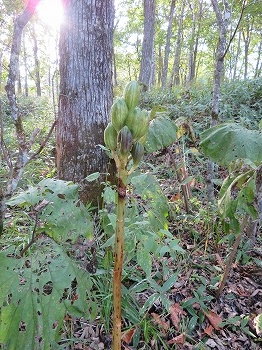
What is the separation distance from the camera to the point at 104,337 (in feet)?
5.12

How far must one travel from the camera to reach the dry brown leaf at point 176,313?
5.57 feet

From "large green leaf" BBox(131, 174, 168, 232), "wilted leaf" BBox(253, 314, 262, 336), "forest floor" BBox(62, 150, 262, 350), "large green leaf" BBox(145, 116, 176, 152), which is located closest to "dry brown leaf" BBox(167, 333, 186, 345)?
"forest floor" BBox(62, 150, 262, 350)

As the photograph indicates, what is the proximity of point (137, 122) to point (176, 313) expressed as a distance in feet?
4.99

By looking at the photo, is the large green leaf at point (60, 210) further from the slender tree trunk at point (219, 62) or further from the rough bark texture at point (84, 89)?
the slender tree trunk at point (219, 62)

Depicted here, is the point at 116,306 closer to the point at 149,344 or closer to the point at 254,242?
the point at 149,344

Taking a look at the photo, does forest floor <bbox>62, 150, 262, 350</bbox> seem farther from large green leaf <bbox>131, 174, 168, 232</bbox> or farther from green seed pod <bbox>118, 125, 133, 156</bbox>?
green seed pod <bbox>118, 125, 133, 156</bbox>

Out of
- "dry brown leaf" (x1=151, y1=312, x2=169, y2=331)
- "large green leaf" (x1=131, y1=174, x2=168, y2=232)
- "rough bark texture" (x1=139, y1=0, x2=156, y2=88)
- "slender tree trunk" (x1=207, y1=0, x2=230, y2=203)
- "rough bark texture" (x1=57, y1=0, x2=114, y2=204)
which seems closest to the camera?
"large green leaf" (x1=131, y1=174, x2=168, y2=232)

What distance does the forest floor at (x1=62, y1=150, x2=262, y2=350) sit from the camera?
1.59 m

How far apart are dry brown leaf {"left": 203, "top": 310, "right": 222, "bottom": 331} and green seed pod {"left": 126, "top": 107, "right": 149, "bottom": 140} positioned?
1579 mm

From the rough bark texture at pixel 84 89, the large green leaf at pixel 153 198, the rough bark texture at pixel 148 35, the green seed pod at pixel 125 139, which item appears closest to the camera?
the green seed pod at pixel 125 139

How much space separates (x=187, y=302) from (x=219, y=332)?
0.24m

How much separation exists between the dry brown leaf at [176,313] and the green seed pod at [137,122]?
1.46 meters

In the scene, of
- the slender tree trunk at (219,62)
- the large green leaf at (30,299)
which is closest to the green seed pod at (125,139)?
the large green leaf at (30,299)

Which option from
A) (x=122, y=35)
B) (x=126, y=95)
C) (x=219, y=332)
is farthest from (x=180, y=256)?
(x=122, y=35)
